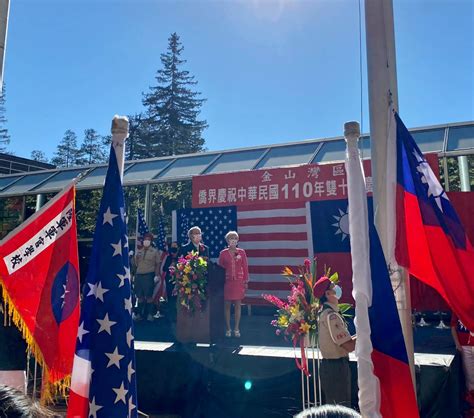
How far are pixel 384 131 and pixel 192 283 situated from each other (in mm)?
3771

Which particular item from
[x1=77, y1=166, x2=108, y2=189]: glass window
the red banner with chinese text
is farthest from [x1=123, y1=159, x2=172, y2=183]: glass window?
the red banner with chinese text

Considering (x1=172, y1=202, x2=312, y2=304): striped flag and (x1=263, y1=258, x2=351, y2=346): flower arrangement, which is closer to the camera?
(x1=263, y1=258, x2=351, y2=346): flower arrangement

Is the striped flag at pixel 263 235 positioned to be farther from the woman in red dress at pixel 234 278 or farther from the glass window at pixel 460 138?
the glass window at pixel 460 138

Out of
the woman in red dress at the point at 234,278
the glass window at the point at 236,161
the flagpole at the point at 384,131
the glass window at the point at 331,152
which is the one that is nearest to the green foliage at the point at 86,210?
the glass window at the point at 236,161

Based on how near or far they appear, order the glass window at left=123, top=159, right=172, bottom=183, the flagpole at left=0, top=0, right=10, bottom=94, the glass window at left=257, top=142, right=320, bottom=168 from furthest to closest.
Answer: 1. the glass window at left=123, top=159, right=172, bottom=183
2. the glass window at left=257, top=142, right=320, bottom=168
3. the flagpole at left=0, top=0, right=10, bottom=94

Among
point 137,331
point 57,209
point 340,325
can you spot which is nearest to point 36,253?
point 57,209

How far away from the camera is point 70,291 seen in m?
3.05

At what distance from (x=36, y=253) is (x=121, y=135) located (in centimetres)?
120

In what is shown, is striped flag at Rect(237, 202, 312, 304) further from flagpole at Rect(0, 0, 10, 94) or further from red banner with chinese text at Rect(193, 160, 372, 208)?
flagpole at Rect(0, 0, 10, 94)

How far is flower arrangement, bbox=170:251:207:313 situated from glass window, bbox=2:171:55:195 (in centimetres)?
884

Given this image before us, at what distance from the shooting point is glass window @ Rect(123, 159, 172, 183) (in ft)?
38.0

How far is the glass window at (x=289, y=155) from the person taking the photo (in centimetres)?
982

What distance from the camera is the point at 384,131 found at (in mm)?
2893

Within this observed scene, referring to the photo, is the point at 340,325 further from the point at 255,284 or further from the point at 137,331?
the point at 255,284
